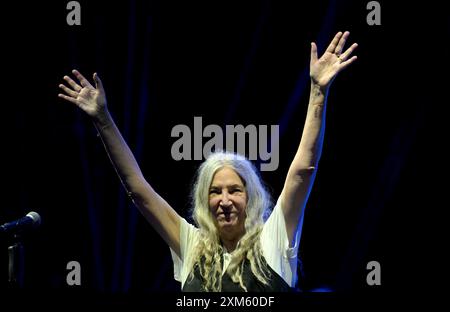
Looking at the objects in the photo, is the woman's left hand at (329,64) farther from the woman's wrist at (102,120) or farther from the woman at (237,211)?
the woman's wrist at (102,120)

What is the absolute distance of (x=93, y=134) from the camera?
5.14 metres

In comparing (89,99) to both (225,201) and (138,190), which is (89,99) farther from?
(225,201)

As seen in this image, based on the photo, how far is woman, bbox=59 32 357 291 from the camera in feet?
8.32

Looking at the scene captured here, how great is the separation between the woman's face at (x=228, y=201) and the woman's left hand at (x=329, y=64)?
0.53 metres

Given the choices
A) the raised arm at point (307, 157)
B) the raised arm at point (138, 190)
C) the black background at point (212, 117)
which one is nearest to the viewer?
the raised arm at point (307, 157)

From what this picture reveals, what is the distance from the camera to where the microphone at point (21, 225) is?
9.12 ft

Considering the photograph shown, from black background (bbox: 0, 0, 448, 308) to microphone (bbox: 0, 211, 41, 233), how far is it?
2.04m

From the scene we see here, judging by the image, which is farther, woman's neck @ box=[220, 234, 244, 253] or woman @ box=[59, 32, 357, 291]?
woman's neck @ box=[220, 234, 244, 253]

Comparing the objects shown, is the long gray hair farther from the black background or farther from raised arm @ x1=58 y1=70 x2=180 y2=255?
the black background

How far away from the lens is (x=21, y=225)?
9.41ft

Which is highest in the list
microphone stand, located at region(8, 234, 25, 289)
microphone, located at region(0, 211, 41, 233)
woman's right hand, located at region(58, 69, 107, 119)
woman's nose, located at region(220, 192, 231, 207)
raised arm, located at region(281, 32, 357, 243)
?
woman's right hand, located at region(58, 69, 107, 119)

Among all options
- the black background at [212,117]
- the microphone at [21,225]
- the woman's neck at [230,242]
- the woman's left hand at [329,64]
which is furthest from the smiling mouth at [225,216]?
the black background at [212,117]

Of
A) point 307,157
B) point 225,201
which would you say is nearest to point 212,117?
point 225,201

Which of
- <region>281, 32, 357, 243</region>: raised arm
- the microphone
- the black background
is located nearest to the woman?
<region>281, 32, 357, 243</region>: raised arm
